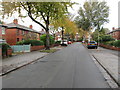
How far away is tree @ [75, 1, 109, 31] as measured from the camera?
114ft

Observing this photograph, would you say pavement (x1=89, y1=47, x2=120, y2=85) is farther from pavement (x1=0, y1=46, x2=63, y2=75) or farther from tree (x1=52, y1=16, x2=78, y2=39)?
tree (x1=52, y1=16, x2=78, y2=39)

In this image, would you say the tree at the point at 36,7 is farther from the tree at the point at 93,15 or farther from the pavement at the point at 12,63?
the tree at the point at 93,15

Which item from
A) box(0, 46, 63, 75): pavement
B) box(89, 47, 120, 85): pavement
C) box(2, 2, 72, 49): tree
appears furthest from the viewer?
box(2, 2, 72, 49): tree

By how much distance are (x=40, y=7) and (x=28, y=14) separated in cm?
284

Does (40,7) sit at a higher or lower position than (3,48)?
higher

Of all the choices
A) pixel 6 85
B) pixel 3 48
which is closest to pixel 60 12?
pixel 3 48

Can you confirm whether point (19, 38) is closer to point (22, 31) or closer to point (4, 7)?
point (22, 31)

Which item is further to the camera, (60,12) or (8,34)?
(8,34)

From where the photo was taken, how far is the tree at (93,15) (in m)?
34.8

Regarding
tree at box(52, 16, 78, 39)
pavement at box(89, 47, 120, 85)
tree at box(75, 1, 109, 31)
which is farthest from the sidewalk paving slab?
tree at box(75, 1, 109, 31)

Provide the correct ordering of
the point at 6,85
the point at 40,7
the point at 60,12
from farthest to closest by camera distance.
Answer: the point at 60,12, the point at 40,7, the point at 6,85

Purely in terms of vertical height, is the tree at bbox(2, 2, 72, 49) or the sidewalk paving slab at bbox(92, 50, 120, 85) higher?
the tree at bbox(2, 2, 72, 49)

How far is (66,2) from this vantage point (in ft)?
56.6

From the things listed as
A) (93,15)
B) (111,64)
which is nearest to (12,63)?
(111,64)
